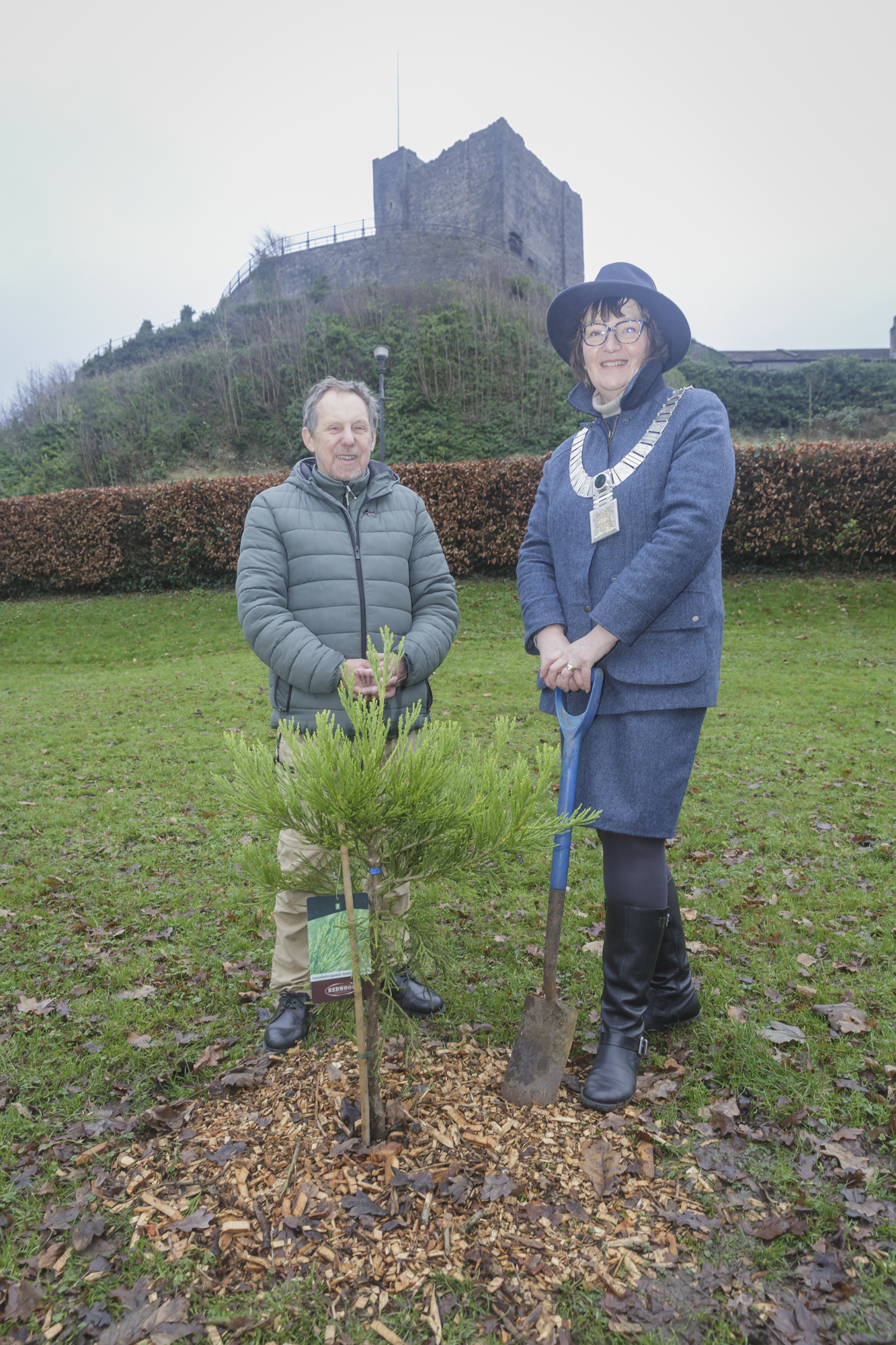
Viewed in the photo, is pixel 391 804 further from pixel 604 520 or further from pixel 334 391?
pixel 334 391

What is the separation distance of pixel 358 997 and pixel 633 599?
1405 millimetres

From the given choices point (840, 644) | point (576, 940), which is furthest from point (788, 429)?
point (576, 940)

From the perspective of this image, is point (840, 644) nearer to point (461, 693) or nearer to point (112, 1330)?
point (461, 693)

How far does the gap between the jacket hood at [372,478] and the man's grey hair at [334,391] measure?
130 millimetres

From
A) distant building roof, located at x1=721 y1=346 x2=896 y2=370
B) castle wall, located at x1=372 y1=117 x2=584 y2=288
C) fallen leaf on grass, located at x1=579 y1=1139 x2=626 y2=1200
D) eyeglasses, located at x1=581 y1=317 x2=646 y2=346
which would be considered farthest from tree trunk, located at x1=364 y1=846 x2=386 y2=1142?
distant building roof, located at x1=721 y1=346 x2=896 y2=370

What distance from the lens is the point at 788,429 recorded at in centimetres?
2984

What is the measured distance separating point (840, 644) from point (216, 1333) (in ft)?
38.2

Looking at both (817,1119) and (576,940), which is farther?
(576,940)

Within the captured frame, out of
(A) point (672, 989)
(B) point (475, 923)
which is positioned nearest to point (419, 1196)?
(A) point (672, 989)

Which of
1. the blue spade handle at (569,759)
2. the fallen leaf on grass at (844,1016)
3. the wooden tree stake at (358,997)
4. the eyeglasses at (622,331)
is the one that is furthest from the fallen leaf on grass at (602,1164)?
the eyeglasses at (622,331)

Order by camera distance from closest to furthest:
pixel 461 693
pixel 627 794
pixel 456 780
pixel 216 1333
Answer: pixel 216 1333, pixel 456 780, pixel 627 794, pixel 461 693

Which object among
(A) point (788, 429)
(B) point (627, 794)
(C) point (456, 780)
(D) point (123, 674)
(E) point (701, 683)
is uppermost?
(A) point (788, 429)

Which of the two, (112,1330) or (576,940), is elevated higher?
(112,1330)

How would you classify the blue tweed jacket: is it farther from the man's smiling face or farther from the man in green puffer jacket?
the man's smiling face
